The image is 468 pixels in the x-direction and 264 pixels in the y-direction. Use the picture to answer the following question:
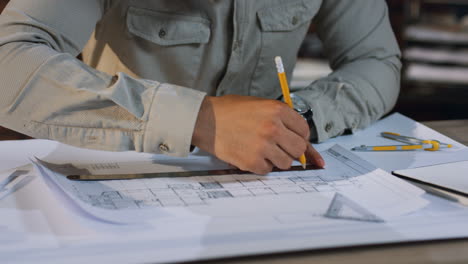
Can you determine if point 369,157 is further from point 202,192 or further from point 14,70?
point 14,70

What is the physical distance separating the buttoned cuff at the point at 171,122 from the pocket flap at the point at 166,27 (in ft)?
1.10

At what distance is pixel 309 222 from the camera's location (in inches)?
21.6

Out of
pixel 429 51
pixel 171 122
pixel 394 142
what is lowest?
pixel 429 51

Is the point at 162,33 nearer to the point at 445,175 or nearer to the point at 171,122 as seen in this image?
the point at 171,122

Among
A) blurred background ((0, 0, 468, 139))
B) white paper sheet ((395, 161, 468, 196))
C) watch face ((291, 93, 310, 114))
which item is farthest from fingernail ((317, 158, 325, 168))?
blurred background ((0, 0, 468, 139))

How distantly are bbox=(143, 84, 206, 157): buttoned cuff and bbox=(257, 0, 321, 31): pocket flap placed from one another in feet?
1.41

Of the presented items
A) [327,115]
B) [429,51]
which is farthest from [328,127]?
[429,51]

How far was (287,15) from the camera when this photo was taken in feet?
3.72

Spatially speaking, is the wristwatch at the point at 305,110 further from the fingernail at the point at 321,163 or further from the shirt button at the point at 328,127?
the fingernail at the point at 321,163

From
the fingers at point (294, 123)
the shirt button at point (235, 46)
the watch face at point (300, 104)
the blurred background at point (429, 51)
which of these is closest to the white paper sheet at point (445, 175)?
the fingers at point (294, 123)

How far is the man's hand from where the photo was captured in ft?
2.32

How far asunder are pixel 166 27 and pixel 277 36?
26 cm

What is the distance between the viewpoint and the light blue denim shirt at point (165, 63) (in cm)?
71

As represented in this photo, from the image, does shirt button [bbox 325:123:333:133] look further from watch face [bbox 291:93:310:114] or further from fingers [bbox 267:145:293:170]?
fingers [bbox 267:145:293:170]
